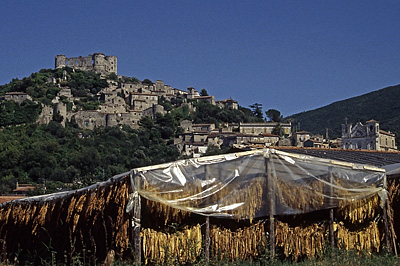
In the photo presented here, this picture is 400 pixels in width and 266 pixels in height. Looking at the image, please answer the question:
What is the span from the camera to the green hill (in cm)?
10275

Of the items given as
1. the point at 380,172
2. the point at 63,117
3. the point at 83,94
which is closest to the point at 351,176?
the point at 380,172

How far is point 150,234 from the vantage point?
8.52 metres

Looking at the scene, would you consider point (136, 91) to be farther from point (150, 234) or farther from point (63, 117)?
point (150, 234)

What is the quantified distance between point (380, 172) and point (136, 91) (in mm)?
83967

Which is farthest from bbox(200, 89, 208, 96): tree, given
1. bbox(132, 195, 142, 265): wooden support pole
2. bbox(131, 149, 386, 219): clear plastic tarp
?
bbox(132, 195, 142, 265): wooden support pole

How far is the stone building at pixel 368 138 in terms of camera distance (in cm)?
4950

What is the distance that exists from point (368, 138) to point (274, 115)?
144 feet

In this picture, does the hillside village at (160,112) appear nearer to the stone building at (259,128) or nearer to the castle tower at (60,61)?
the stone building at (259,128)

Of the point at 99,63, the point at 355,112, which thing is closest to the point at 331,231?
the point at 99,63

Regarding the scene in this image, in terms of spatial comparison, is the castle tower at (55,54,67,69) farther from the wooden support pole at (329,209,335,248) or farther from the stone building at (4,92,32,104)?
the wooden support pole at (329,209,335,248)

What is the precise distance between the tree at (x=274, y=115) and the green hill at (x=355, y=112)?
4.61 metres

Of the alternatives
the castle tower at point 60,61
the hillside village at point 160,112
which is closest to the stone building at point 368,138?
the hillside village at point 160,112

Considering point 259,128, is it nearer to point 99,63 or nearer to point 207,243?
point 99,63

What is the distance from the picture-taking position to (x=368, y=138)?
165 ft
